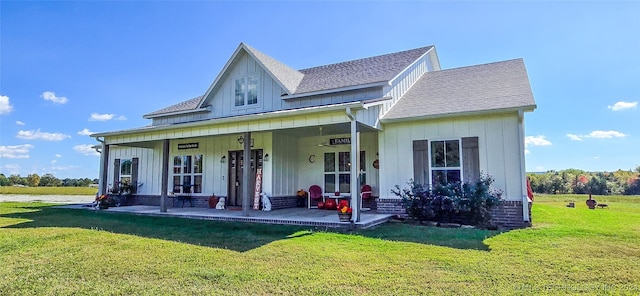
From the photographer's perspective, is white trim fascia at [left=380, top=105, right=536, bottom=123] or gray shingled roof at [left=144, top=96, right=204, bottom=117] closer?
white trim fascia at [left=380, top=105, right=536, bottom=123]

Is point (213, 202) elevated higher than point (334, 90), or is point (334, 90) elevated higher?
point (334, 90)

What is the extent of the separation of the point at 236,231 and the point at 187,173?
717 cm

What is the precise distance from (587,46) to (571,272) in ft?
29.7

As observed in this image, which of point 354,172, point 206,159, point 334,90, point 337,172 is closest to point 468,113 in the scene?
point 354,172

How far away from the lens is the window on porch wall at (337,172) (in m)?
12.2

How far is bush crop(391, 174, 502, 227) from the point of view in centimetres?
822

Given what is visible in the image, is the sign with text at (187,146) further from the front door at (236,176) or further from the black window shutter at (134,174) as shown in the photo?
the black window shutter at (134,174)

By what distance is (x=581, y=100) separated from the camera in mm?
15703

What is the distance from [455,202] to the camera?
816 centimetres

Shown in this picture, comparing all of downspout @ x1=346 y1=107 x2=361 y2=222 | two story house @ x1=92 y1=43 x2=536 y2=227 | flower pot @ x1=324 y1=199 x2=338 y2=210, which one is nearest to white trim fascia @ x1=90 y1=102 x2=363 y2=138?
two story house @ x1=92 y1=43 x2=536 y2=227

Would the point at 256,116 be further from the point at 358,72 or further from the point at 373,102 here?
the point at 358,72

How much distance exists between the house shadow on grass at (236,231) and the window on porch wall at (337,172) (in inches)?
148

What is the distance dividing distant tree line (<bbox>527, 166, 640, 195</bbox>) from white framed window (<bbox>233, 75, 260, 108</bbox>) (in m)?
24.7

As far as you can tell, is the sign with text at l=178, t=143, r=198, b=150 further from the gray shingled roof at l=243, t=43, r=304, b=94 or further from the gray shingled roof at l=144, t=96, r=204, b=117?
the gray shingled roof at l=243, t=43, r=304, b=94
